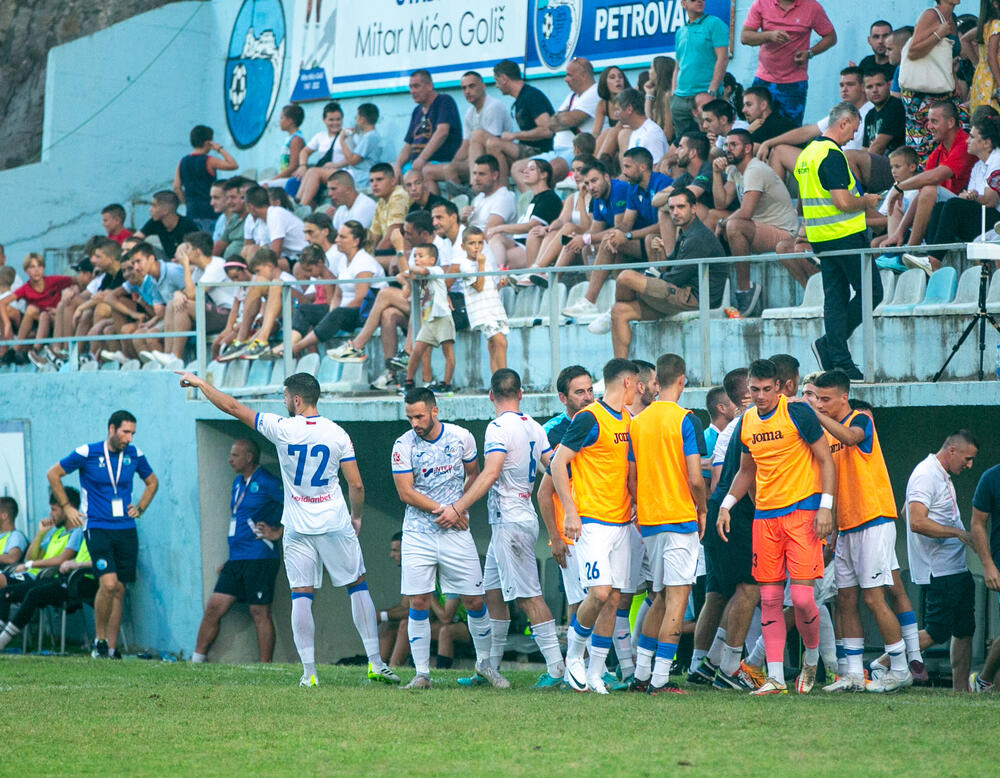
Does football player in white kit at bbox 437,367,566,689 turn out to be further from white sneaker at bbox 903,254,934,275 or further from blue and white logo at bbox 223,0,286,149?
blue and white logo at bbox 223,0,286,149

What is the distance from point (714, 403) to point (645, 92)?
5867 millimetres

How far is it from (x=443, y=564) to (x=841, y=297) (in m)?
3.47

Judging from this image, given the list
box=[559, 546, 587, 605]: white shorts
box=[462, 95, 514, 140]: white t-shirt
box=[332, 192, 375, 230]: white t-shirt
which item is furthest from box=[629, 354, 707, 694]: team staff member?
box=[462, 95, 514, 140]: white t-shirt

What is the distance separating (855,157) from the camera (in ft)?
42.0

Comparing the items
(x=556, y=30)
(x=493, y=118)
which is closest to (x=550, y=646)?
(x=493, y=118)

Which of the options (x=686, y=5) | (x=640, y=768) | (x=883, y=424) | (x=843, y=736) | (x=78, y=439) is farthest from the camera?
(x=78, y=439)

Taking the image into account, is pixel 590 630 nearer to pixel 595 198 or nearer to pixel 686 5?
pixel 595 198

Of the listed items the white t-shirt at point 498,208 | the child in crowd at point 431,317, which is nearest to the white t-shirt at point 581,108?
the white t-shirt at point 498,208

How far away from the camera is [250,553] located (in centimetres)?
1472

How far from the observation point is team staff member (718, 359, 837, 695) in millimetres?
9047

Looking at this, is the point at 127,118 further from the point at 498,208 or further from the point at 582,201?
the point at 582,201

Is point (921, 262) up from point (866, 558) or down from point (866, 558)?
up

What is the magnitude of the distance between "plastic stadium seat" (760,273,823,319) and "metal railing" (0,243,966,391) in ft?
1.23

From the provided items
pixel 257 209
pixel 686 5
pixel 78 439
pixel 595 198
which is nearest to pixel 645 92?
pixel 686 5
